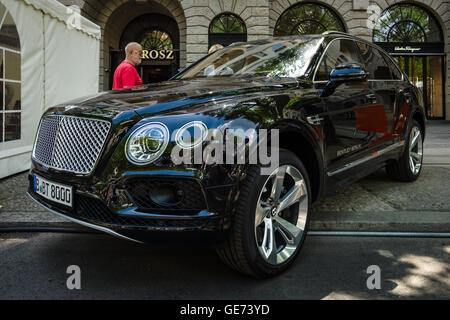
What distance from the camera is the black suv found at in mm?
2074

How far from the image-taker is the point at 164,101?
2.35 m

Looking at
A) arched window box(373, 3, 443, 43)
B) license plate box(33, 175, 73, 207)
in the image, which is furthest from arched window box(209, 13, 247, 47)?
license plate box(33, 175, 73, 207)

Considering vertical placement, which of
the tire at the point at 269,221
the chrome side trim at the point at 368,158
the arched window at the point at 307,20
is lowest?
the tire at the point at 269,221

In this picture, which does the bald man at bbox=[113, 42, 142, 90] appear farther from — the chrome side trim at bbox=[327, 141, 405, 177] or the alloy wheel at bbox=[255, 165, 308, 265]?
the alloy wheel at bbox=[255, 165, 308, 265]

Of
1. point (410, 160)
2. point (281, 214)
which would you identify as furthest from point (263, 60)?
point (410, 160)

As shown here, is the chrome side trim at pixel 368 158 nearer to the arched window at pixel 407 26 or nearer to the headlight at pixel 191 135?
the headlight at pixel 191 135

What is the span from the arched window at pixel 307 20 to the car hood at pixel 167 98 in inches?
603

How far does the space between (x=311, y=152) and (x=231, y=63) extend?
4.25ft

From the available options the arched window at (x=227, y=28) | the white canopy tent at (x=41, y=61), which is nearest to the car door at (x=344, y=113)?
the white canopy tent at (x=41, y=61)

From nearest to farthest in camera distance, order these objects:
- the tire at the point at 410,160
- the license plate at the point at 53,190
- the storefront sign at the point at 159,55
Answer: the license plate at the point at 53,190 → the tire at the point at 410,160 → the storefront sign at the point at 159,55

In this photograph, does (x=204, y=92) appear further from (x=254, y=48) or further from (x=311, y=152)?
(x=254, y=48)

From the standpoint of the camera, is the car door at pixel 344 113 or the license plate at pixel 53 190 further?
the car door at pixel 344 113

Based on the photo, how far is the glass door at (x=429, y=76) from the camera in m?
18.4

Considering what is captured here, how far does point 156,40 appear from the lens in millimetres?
19500
